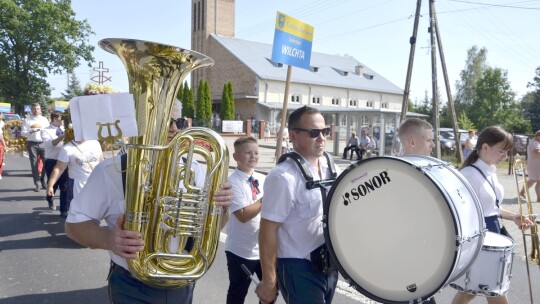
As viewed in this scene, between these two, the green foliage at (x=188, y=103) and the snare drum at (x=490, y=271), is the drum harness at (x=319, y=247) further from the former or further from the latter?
the green foliage at (x=188, y=103)

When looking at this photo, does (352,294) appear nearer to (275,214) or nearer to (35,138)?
(275,214)

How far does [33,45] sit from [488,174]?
1810 inches

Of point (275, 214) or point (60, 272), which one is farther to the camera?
point (60, 272)

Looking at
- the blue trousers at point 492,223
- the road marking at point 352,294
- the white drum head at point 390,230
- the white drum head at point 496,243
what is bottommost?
the road marking at point 352,294

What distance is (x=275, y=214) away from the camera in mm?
2365

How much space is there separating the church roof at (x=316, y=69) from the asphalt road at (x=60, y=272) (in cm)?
3678

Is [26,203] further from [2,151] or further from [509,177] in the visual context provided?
[509,177]

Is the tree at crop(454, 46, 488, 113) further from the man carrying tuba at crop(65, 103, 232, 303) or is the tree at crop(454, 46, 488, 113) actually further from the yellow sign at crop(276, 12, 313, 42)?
the man carrying tuba at crop(65, 103, 232, 303)

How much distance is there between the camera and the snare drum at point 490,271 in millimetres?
2916

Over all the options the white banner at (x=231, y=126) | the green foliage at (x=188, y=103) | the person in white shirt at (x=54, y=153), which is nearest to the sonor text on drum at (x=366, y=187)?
the person in white shirt at (x=54, y=153)

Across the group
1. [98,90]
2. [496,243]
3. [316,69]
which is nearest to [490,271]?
[496,243]

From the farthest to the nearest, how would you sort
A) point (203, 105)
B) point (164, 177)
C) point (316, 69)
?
1. point (316, 69)
2. point (203, 105)
3. point (164, 177)

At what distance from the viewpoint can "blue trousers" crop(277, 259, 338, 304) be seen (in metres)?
2.38

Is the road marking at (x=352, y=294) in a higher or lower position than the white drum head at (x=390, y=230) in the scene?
lower
